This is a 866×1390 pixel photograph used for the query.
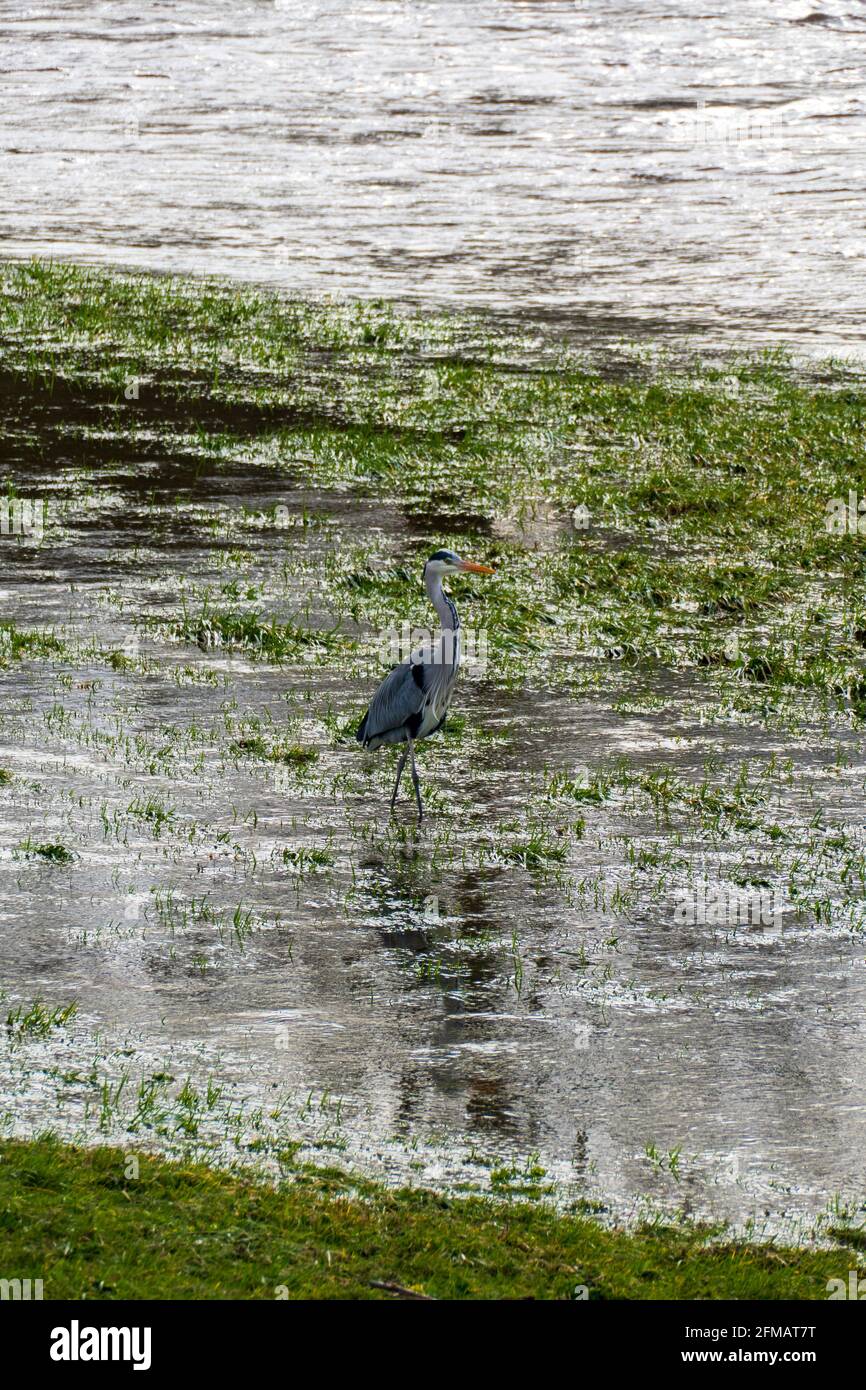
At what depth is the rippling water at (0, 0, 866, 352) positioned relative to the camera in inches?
1404

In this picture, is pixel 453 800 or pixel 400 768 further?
pixel 453 800

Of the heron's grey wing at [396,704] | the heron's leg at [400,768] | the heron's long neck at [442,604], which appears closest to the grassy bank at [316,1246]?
the heron's leg at [400,768]

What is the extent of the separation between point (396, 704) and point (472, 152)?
41.4m

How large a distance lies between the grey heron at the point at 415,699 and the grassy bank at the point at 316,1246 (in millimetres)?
4904

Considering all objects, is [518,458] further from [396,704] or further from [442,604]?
[396,704]

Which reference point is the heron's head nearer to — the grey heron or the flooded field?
the grey heron

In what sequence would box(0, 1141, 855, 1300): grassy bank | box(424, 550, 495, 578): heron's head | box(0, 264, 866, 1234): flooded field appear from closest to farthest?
box(0, 1141, 855, 1300): grassy bank < box(0, 264, 866, 1234): flooded field < box(424, 550, 495, 578): heron's head

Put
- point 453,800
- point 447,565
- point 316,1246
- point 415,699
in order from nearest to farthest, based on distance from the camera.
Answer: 1. point 316,1246
2. point 415,699
3. point 453,800
4. point 447,565

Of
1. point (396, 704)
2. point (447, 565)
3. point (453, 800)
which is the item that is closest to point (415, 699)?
point (396, 704)

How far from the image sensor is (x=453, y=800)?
1244cm

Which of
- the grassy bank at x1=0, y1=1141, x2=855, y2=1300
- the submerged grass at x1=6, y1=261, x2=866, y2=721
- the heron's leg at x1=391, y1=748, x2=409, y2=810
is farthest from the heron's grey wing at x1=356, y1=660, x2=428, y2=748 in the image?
the grassy bank at x1=0, y1=1141, x2=855, y2=1300

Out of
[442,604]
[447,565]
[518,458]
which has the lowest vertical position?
[518,458]

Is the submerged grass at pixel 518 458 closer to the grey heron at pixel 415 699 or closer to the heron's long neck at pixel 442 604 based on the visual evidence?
the heron's long neck at pixel 442 604

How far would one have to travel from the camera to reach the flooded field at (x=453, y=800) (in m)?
8.34
